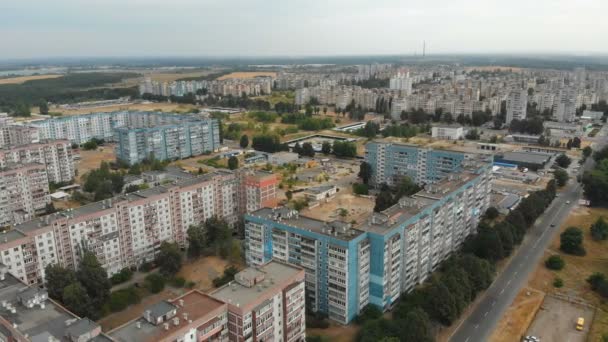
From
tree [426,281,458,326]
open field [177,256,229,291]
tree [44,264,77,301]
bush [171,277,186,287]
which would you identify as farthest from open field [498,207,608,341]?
tree [44,264,77,301]

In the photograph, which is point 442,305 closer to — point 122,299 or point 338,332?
point 338,332

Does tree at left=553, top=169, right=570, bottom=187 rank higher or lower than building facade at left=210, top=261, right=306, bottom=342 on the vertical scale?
lower

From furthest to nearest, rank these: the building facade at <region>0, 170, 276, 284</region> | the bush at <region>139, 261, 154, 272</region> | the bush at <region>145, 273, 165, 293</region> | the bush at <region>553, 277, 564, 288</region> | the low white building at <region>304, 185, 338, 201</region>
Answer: the low white building at <region>304, 185, 338, 201</region>
the bush at <region>139, 261, 154, 272</region>
the bush at <region>553, 277, 564, 288</region>
the bush at <region>145, 273, 165, 293</region>
the building facade at <region>0, 170, 276, 284</region>

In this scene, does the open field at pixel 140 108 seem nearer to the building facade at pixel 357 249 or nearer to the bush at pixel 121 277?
the bush at pixel 121 277

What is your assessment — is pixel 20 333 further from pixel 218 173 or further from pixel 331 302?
pixel 218 173

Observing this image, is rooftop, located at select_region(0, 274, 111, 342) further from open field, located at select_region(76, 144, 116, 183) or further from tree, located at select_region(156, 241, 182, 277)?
open field, located at select_region(76, 144, 116, 183)

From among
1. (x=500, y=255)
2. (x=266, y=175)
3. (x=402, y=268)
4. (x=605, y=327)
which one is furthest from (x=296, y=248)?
(x=605, y=327)
